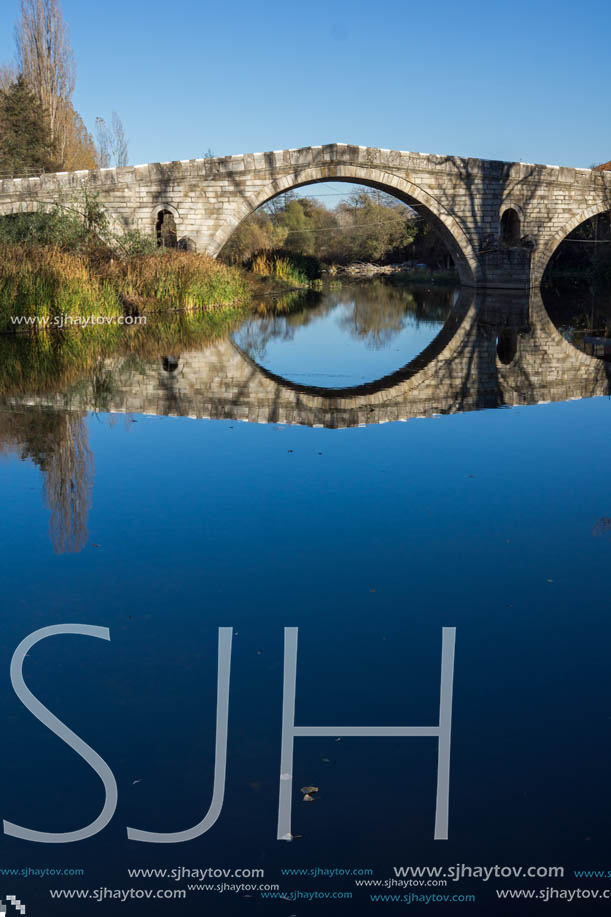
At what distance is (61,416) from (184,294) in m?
9.73

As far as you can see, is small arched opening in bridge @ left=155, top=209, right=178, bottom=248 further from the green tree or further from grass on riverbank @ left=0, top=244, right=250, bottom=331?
the green tree

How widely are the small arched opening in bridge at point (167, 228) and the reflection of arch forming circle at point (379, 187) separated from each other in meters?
1.13

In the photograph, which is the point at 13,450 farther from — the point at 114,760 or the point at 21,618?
the point at 114,760

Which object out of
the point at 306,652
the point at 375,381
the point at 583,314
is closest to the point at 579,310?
the point at 583,314

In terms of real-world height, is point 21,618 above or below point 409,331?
below

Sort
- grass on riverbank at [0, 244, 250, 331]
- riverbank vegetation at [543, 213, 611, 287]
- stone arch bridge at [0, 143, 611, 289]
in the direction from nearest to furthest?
1. grass on riverbank at [0, 244, 250, 331]
2. stone arch bridge at [0, 143, 611, 289]
3. riverbank vegetation at [543, 213, 611, 287]

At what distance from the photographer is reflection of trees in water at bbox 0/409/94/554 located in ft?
12.5

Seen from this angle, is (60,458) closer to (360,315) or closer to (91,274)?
(91,274)

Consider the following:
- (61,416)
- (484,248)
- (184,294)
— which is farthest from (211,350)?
(484,248)

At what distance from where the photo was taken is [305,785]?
2021 mm

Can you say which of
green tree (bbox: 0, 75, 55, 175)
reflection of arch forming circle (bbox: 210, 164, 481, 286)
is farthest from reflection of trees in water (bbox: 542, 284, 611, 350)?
green tree (bbox: 0, 75, 55, 175)

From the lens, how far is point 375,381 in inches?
327

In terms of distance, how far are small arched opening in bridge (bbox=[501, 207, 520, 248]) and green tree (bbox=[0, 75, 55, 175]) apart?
49.9 feet

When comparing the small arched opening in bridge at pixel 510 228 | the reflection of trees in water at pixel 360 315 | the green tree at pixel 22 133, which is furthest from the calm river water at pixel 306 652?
the green tree at pixel 22 133
